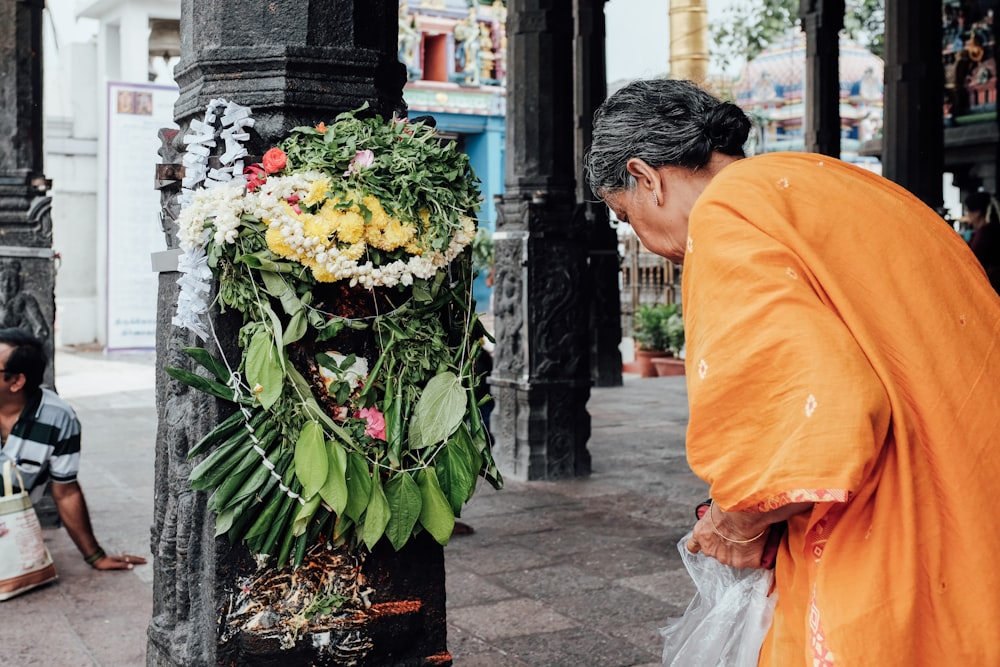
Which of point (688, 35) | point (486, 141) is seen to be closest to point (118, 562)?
point (688, 35)

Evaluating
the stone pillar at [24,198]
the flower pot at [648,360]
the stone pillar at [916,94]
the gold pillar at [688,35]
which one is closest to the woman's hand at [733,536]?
the stone pillar at [24,198]

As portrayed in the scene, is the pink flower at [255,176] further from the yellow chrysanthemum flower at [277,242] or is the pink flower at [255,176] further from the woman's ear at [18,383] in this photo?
the woman's ear at [18,383]

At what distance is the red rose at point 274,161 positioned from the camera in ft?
8.67

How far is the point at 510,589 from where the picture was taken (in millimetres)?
4867

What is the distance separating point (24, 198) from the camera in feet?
19.9

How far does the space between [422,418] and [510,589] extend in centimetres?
234

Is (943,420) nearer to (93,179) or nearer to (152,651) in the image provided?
(152,651)

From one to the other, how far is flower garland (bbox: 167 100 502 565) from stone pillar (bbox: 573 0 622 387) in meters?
9.41

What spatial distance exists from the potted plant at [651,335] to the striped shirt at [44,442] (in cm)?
1018

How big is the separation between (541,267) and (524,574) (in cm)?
270

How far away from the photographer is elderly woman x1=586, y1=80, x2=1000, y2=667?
174 centimetres

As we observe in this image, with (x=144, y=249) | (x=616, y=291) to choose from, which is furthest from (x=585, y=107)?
(x=144, y=249)

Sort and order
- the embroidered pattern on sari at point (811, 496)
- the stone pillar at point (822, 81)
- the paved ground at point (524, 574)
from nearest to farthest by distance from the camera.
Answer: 1. the embroidered pattern on sari at point (811, 496)
2. the paved ground at point (524, 574)
3. the stone pillar at point (822, 81)

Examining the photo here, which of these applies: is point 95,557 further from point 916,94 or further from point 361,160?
point 916,94
